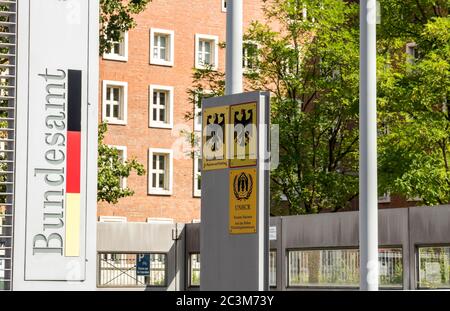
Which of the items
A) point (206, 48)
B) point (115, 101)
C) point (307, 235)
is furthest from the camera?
point (206, 48)

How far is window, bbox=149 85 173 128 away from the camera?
2601 inches

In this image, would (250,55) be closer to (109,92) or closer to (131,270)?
(131,270)

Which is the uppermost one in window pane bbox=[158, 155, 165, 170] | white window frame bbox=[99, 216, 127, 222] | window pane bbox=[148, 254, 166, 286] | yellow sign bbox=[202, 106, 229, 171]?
window pane bbox=[158, 155, 165, 170]

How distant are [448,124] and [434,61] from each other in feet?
6.57

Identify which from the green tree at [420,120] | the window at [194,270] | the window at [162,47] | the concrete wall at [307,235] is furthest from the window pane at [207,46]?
the green tree at [420,120]

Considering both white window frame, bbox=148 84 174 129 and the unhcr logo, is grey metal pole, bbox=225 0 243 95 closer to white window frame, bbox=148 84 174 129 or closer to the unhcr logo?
the unhcr logo

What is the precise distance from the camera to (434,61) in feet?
122

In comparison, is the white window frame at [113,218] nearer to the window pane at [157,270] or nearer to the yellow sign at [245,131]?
the window pane at [157,270]

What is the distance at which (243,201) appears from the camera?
8742mm

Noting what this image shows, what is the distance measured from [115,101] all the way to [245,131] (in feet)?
187

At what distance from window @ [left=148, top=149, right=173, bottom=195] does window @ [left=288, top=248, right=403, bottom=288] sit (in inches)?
1124

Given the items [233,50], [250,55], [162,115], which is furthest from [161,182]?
[233,50]

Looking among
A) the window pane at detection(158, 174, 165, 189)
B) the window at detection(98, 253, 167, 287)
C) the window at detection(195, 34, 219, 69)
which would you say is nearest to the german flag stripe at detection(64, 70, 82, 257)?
the window at detection(98, 253, 167, 287)
